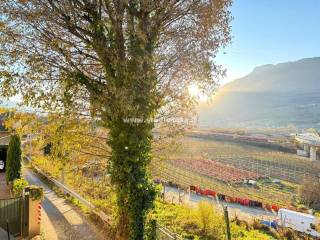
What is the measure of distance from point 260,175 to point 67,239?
1635 inches

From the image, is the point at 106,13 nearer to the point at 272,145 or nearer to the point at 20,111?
the point at 20,111

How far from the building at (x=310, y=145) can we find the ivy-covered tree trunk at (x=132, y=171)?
55056 mm

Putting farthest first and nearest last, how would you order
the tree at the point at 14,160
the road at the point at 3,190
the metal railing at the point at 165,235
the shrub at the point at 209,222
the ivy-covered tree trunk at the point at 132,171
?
the tree at the point at 14,160 → the road at the point at 3,190 → the shrub at the point at 209,222 → the ivy-covered tree trunk at the point at 132,171 → the metal railing at the point at 165,235

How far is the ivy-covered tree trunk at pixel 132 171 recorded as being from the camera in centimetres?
834

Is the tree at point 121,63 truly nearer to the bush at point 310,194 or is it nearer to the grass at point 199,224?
the grass at point 199,224

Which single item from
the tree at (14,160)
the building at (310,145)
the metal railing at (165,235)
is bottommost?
the building at (310,145)

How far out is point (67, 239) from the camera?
1053cm

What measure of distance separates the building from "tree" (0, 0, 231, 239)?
5456 centimetres

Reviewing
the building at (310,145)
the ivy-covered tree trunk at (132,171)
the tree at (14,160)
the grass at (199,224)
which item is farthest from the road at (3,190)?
the building at (310,145)

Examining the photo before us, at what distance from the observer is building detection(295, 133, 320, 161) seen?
59381 millimetres

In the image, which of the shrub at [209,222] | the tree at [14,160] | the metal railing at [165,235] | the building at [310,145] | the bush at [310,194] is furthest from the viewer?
the building at [310,145]

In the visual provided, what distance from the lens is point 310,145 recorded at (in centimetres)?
6116

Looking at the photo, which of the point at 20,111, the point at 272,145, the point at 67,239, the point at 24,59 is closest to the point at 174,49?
the point at 24,59

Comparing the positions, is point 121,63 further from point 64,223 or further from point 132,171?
point 64,223
